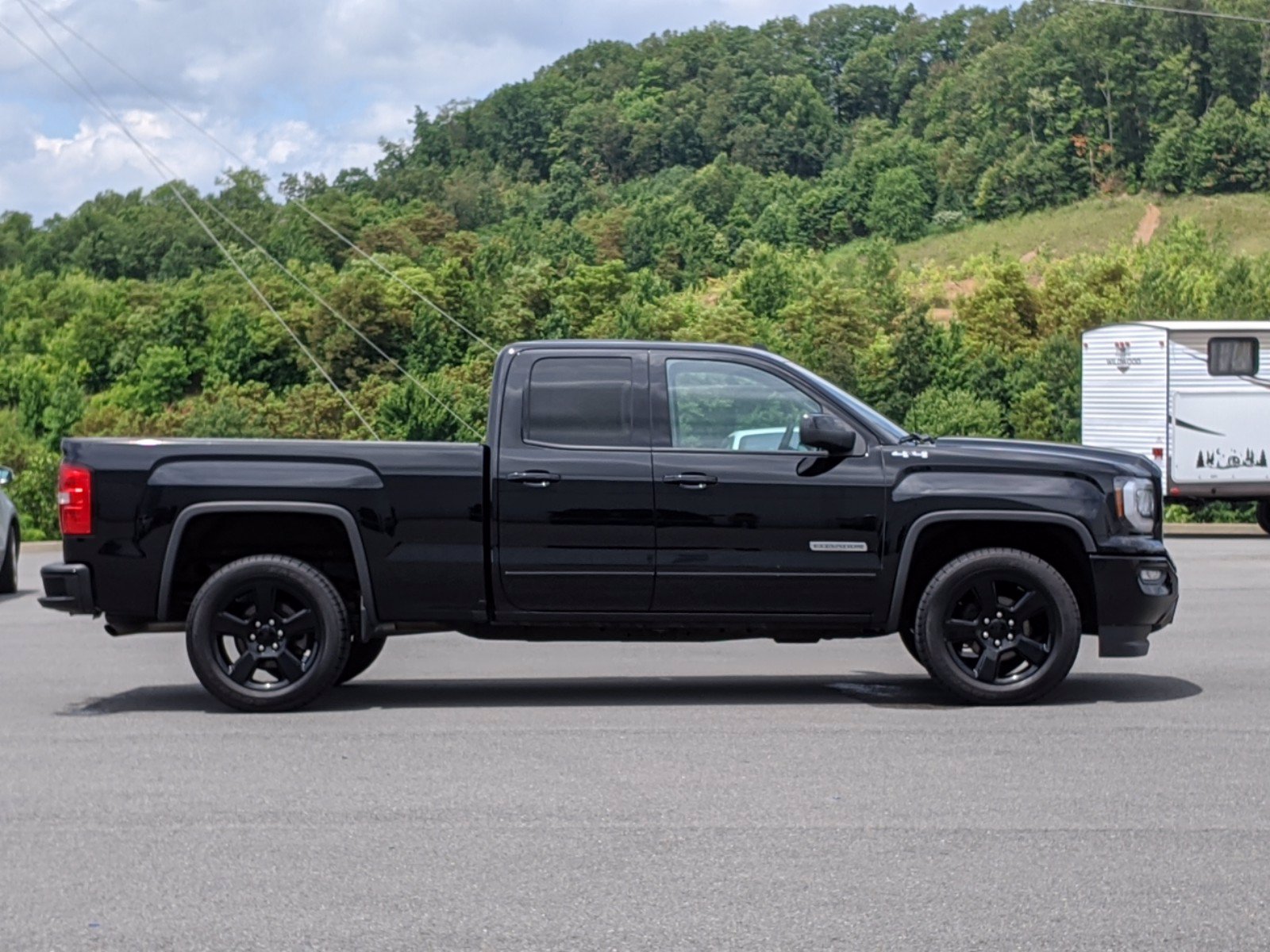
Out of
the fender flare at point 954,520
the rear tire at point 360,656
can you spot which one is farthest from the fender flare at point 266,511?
the fender flare at point 954,520

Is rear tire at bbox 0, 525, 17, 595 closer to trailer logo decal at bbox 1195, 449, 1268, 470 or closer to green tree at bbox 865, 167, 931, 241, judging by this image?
trailer logo decal at bbox 1195, 449, 1268, 470

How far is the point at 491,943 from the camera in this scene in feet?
17.2

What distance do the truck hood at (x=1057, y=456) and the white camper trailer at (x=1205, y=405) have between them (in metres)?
18.2

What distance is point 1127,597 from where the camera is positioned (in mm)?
9523

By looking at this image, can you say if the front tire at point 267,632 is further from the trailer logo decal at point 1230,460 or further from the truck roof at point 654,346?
the trailer logo decal at point 1230,460

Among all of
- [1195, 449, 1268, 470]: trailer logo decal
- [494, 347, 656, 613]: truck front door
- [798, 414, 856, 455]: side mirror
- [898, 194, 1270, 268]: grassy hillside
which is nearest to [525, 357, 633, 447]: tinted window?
[494, 347, 656, 613]: truck front door

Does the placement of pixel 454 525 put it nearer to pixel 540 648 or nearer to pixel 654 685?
pixel 654 685

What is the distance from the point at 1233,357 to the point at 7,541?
18616mm

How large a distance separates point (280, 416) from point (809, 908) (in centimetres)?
9888

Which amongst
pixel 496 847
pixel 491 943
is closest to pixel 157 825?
pixel 496 847

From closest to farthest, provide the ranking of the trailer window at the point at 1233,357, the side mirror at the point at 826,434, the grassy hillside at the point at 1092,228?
the side mirror at the point at 826,434, the trailer window at the point at 1233,357, the grassy hillside at the point at 1092,228

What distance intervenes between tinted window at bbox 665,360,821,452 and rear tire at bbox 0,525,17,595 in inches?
388

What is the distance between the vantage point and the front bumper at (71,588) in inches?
368

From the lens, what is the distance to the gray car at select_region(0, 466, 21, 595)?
17.2m
